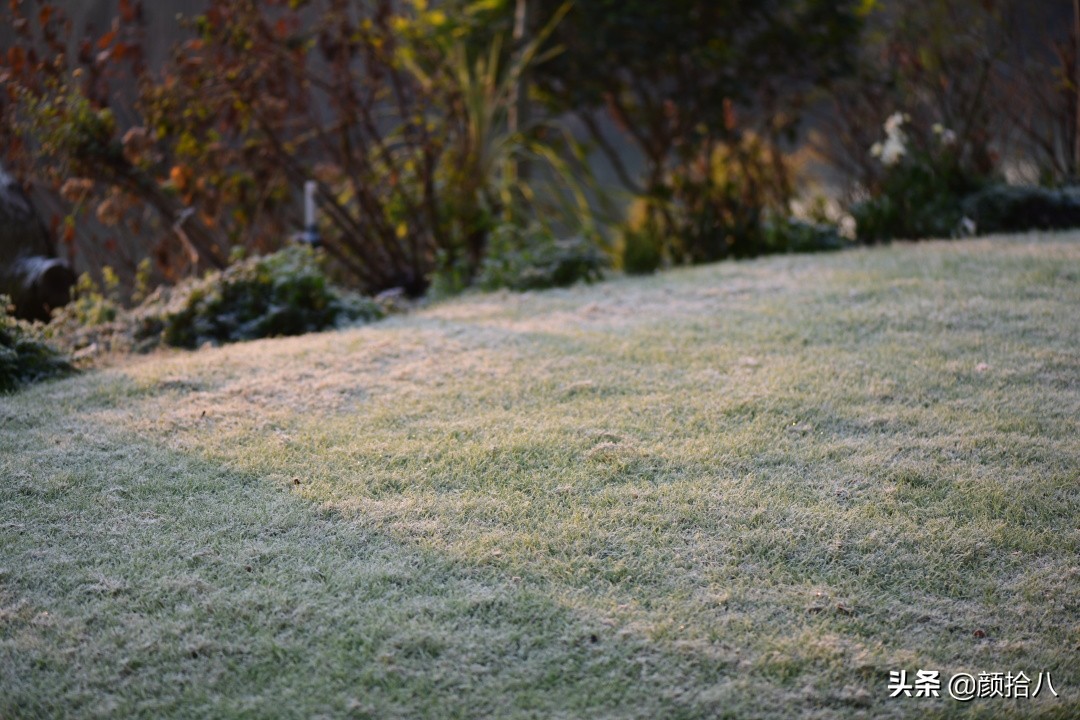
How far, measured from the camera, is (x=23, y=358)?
3742mm

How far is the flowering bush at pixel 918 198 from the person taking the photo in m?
6.00

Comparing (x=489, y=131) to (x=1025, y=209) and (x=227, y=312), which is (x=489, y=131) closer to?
(x=227, y=312)

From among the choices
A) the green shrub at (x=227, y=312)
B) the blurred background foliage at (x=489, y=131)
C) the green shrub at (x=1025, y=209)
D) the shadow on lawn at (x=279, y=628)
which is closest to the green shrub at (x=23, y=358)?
the green shrub at (x=227, y=312)

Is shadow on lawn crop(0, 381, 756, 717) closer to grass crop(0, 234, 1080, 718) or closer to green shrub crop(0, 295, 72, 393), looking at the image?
grass crop(0, 234, 1080, 718)

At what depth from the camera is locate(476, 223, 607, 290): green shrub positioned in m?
5.48

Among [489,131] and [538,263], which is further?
[489,131]

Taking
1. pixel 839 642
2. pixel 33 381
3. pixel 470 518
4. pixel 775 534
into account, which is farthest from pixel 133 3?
pixel 839 642

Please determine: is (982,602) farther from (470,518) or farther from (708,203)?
(708,203)

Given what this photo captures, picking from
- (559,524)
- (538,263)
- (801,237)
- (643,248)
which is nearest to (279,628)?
(559,524)

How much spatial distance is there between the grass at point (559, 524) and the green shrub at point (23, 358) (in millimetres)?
146

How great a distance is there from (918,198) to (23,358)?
516cm

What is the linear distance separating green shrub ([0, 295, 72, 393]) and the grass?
15cm

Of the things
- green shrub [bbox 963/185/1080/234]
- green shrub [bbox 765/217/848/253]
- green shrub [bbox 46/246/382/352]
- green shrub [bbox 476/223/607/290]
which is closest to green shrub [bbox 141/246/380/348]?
green shrub [bbox 46/246/382/352]

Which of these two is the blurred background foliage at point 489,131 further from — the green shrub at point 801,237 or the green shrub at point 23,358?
the green shrub at point 23,358
